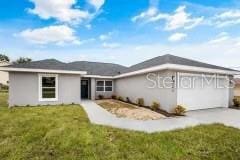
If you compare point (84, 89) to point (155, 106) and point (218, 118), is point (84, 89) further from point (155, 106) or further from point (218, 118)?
point (218, 118)

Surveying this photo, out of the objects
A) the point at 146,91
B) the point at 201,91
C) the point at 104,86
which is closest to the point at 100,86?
the point at 104,86

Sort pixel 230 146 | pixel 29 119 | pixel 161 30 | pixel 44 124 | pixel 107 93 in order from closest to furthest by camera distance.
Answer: pixel 230 146 → pixel 44 124 → pixel 29 119 → pixel 161 30 → pixel 107 93

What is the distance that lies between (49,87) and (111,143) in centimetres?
979

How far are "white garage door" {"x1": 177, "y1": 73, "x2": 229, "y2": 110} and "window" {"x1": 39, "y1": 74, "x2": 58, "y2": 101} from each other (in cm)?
969

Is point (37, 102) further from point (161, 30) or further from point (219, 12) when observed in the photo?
point (219, 12)

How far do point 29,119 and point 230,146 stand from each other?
28.8 ft

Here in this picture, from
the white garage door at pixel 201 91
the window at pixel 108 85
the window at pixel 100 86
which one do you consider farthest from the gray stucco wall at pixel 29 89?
the white garage door at pixel 201 91

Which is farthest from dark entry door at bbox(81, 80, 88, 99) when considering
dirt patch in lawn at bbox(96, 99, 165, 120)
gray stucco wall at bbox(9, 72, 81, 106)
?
dirt patch in lawn at bbox(96, 99, 165, 120)

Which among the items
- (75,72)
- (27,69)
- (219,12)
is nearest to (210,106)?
(219,12)

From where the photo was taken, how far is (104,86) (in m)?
20.6

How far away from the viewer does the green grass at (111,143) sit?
471 centimetres

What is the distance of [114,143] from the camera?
5.34 metres

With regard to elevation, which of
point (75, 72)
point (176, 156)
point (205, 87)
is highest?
point (75, 72)

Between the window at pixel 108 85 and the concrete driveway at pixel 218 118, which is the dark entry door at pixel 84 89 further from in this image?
the concrete driveway at pixel 218 118
